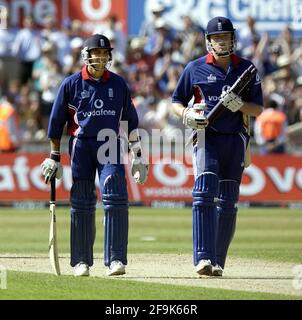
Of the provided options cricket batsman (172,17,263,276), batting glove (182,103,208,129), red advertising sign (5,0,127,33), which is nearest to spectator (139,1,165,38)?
red advertising sign (5,0,127,33)

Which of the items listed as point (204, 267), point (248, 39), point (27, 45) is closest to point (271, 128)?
point (248, 39)

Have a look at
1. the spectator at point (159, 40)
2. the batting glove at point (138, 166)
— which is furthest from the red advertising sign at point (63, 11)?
the batting glove at point (138, 166)

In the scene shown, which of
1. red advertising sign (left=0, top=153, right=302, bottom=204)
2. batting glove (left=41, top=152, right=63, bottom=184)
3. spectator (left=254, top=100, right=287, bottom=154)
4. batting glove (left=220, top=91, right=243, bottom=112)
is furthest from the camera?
spectator (left=254, top=100, right=287, bottom=154)

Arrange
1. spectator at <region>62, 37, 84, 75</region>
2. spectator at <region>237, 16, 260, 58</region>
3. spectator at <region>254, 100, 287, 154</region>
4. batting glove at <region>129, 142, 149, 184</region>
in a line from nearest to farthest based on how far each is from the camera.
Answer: batting glove at <region>129, 142, 149, 184</region> < spectator at <region>254, 100, 287, 154</region> < spectator at <region>62, 37, 84, 75</region> < spectator at <region>237, 16, 260, 58</region>

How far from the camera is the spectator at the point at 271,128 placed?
20.6 meters

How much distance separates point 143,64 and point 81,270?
43.2ft

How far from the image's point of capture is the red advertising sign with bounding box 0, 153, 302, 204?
787 inches

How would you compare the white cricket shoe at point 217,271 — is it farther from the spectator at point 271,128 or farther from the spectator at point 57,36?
the spectator at point 57,36

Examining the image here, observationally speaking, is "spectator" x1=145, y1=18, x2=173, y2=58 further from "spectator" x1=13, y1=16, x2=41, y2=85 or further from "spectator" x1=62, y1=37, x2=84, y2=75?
"spectator" x1=13, y1=16, x2=41, y2=85

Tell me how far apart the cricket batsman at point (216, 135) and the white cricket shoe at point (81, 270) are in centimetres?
101

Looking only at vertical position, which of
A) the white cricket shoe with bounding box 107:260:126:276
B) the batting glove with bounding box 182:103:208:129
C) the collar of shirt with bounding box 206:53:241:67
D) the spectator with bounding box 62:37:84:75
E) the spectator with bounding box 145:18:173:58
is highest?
the spectator with bounding box 145:18:173:58

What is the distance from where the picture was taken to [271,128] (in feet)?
68.3

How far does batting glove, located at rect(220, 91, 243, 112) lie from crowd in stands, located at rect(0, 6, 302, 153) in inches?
458
